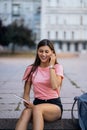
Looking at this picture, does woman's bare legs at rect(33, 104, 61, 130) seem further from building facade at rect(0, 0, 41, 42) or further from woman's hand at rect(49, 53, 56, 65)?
building facade at rect(0, 0, 41, 42)

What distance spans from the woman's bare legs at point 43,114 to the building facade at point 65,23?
6866cm

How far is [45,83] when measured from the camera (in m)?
5.24

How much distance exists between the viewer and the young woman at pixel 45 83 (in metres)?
5.03

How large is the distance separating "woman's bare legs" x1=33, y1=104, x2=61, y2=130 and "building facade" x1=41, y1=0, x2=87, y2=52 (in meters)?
68.7

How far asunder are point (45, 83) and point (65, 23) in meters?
72.6

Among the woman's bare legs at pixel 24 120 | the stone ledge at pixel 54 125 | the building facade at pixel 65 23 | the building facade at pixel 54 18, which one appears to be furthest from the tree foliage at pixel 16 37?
the woman's bare legs at pixel 24 120

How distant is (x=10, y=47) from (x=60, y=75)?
6367 centimetres

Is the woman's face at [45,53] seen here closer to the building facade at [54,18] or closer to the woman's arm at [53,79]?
the woman's arm at [53,79]

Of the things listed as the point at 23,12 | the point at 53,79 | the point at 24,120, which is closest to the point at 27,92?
the point at 53,79

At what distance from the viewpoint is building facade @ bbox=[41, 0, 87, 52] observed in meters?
75.1

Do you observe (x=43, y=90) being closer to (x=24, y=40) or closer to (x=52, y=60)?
(x=52, y=60)

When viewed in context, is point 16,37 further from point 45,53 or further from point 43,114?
point 43,114

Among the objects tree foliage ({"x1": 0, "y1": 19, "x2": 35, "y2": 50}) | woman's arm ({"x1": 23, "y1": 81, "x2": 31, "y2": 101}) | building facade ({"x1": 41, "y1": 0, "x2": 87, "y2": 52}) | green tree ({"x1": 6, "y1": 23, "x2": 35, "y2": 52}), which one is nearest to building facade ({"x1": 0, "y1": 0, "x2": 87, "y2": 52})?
building facade ({"x1": 41, "y1": 0, "x2": 87, "y2": 52})

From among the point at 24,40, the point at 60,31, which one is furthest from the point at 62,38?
the point at 24,40
